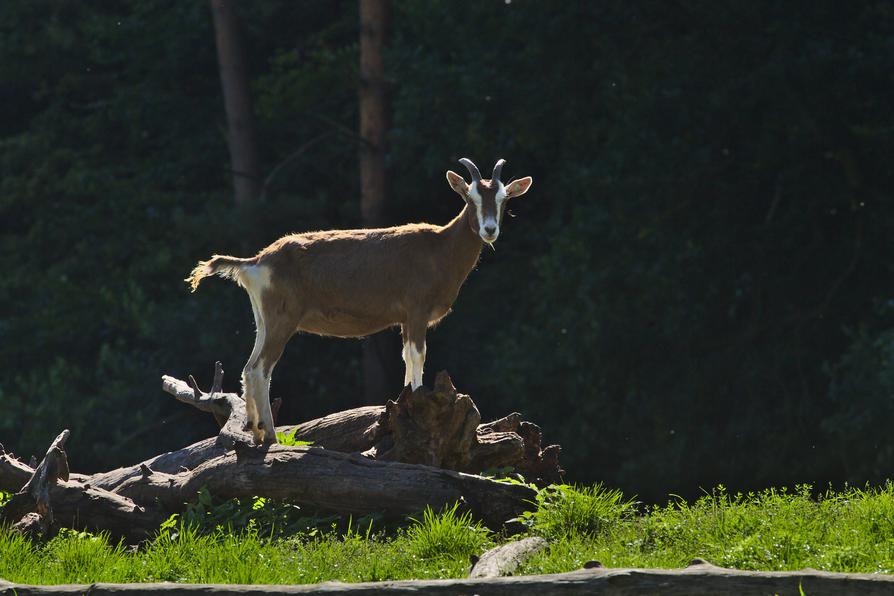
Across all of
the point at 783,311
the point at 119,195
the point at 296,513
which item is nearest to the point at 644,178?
the point at 783,311

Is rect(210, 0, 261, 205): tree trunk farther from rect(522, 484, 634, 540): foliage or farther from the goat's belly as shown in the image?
rect(522, 484, 634, 540): foliage

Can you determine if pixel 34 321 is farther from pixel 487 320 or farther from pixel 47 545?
pixel 47 545

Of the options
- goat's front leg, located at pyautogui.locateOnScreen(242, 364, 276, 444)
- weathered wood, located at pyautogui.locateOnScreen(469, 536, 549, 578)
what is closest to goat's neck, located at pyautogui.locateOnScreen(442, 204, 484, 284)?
goat's front leg, located at pyautogui.locateOnScreen(242, 364, 276, 444)

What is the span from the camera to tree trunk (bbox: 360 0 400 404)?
75.7 feet

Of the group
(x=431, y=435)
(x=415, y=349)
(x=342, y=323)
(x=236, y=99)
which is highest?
(x=236, y=99)

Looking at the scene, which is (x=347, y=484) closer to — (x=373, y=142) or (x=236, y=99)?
(x=373, y=142)

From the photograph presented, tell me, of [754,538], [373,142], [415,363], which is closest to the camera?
[754,538]

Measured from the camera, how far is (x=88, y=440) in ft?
77.2

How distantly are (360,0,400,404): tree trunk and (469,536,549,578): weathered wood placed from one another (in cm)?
1387

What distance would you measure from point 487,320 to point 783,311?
15.8ft

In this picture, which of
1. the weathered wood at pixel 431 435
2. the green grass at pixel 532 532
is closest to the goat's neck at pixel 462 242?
the weathered wood at pixel 431 435

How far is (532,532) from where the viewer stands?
9648mm

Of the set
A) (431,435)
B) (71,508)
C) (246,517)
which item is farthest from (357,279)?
(71,508)

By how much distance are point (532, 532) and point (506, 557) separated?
3.51 feet
